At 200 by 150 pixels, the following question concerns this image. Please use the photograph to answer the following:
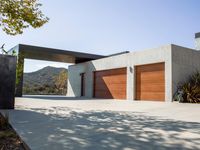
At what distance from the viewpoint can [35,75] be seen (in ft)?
177

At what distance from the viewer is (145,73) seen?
1595cm

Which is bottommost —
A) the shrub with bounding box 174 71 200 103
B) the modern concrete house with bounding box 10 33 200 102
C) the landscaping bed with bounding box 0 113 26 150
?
the landscaping bed with bounding box 0 113 26 150

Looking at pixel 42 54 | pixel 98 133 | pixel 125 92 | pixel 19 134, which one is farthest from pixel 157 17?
pixel 42 54

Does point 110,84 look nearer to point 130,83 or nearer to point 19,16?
point 130,83

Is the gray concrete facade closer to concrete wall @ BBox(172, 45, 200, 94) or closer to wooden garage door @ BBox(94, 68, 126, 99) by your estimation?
concrete wall @ BBox(172, 45, 200, 94)

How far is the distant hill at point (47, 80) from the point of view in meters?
34.4

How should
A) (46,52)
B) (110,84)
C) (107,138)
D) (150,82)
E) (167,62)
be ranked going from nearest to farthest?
1. (107,138)
2. (167,62)
3. (150,82)
4. (110,84)
5. (46,52)

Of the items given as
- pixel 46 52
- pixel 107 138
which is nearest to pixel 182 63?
pixel 107 138

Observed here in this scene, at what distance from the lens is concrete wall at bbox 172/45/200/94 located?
559 inches

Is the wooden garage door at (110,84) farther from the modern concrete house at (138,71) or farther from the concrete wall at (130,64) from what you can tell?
the concrete wall at (130,64)

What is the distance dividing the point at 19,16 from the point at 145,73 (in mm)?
9455

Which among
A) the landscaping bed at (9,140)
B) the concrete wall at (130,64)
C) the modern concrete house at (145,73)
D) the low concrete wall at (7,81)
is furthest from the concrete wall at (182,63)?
the landscaping bed at (9,140)

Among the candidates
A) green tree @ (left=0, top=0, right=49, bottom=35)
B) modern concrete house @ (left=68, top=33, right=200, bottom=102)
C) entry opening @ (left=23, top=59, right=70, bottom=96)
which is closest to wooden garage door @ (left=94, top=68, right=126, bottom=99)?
modern concrete house @ (left=68, top=33, right=200, bottom=102)

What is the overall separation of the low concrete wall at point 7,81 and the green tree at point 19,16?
4.23 ft
